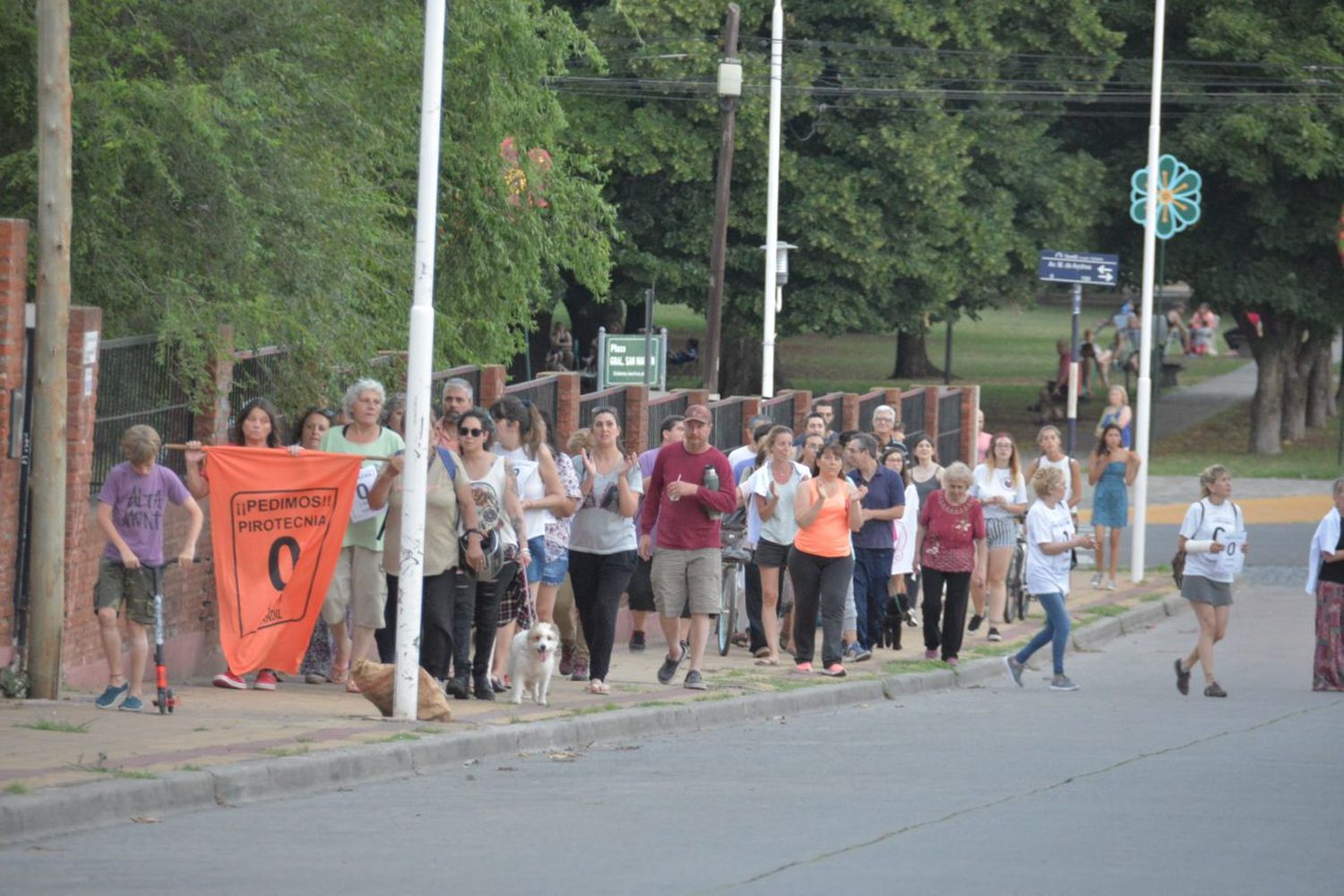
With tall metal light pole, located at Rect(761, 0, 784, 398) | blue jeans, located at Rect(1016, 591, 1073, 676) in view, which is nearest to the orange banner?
blue jeans, located at Rect(1016, 591, 1073, 676)

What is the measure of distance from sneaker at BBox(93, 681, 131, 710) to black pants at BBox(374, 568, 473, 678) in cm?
164

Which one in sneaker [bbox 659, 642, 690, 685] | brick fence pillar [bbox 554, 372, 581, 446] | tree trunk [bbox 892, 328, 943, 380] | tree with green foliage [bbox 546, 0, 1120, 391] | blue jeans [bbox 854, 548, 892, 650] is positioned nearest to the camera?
sneaker [bbox 659, 642, 690, 685]

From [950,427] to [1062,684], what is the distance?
1446 cm

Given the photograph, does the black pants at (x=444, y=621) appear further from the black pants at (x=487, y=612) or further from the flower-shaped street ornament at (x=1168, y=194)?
the flower-shaped street ornament at (x=1168, y=194)

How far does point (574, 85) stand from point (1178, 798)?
2925 centimetres

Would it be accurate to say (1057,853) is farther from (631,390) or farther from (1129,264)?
(1129,264)

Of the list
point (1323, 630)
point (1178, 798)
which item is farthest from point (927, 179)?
point (1178, 798)

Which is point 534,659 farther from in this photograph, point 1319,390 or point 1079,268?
point 1319,390

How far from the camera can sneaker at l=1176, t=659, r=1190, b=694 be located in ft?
54.9

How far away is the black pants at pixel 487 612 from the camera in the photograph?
13.4m

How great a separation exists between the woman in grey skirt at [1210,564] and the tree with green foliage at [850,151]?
832 inches

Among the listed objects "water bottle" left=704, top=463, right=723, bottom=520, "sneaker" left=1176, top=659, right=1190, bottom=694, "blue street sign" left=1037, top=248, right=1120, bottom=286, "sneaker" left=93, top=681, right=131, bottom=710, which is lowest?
"sneaker" left=1176, top=659, right=1190, bottom=694

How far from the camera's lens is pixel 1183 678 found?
16797 mm

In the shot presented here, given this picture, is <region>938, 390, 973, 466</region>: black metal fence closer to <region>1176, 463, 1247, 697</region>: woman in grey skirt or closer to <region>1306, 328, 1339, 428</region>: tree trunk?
<region>1176, 463, 1247, 697</region>: woman in grey skirt
